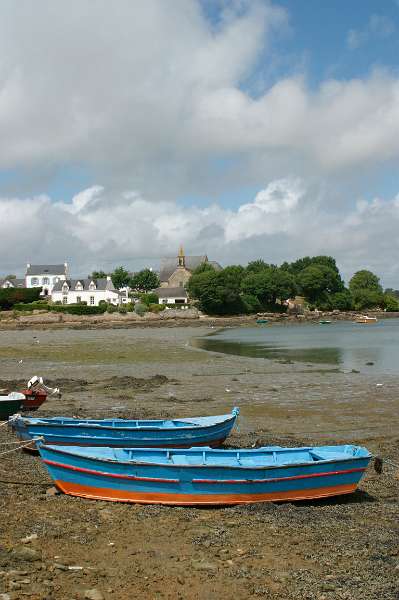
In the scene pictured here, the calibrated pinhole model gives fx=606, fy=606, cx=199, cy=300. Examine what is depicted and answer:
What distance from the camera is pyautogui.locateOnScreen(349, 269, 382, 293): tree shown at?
17450 cm

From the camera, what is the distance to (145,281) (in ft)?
562

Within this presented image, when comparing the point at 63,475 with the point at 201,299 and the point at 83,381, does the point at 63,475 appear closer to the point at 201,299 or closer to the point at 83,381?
the point at 83,381

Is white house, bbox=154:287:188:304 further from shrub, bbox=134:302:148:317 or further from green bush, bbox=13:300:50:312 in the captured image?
green bush, bbox=13:300:50:312

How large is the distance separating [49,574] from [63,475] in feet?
11.5

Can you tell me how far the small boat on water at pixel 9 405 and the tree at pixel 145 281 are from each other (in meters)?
152

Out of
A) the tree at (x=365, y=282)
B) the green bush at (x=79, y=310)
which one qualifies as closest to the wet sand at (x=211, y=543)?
the green bush at (x=79, y=310)

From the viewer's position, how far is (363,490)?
12648 millimetres

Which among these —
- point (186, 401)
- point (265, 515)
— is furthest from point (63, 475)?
point (186, 401)

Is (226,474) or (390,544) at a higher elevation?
(226,474)

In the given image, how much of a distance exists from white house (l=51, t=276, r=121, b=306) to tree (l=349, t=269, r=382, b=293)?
7235cm

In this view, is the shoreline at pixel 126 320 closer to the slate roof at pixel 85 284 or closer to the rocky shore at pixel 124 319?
the rocky shore at pixel 124 319

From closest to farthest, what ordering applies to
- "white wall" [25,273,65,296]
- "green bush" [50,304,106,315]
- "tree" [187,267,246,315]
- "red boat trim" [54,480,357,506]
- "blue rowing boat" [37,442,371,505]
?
"blue rowing boat" [37,442,371,505]
"red boat trim" [54,480,357,506]
"green bush" [50,304,106,315]
"tree" [187,267,246,315]
"white wall" [25,273,65,296]

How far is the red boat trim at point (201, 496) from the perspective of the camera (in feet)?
37.5

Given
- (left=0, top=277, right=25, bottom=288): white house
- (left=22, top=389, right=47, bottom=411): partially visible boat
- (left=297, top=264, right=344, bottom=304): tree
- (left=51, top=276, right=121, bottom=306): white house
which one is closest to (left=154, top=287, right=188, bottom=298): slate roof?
(left=51, top=276, right=121, bottom=306): white house
